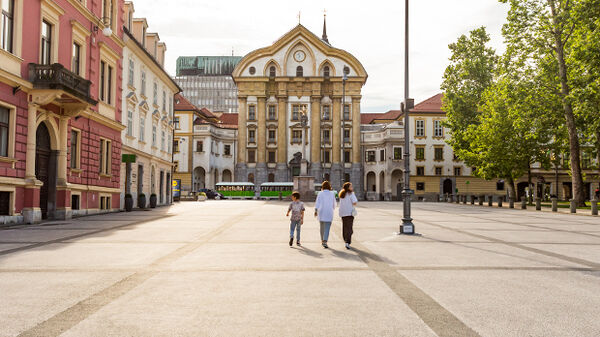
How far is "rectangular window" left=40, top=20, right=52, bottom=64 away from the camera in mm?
18859

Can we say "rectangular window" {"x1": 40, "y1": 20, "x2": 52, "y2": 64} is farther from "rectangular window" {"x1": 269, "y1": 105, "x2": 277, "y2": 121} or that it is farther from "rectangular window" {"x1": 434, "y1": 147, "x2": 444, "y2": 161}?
"rectangular window" {"x1": 434, "y1": 147, "x2": 444, "y2": 161}

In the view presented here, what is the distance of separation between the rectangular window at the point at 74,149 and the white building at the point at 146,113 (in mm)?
6263

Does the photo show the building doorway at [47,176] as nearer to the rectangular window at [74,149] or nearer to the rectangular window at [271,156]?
the rectangular window at [74,149]

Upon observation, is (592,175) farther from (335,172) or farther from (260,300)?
(260,300)

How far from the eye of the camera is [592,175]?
208 feet

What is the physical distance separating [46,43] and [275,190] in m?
47.9

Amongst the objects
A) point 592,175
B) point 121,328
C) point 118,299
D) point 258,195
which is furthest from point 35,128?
point 592,175

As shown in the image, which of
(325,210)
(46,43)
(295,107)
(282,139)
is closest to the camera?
(325,210)

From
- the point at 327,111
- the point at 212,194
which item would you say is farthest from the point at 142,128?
the point at 327,111

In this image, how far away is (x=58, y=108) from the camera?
784 inches

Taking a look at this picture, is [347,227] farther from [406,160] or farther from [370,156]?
[370,156]

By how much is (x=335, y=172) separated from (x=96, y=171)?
4752 cm

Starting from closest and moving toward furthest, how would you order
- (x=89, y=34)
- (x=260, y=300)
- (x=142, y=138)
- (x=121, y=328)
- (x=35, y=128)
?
(x=121, y=328) → (x=260, y=300) → (x=35, y=128) → (x=89, y=34) → (x=142, y=138)

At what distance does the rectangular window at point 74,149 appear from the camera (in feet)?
71.7
